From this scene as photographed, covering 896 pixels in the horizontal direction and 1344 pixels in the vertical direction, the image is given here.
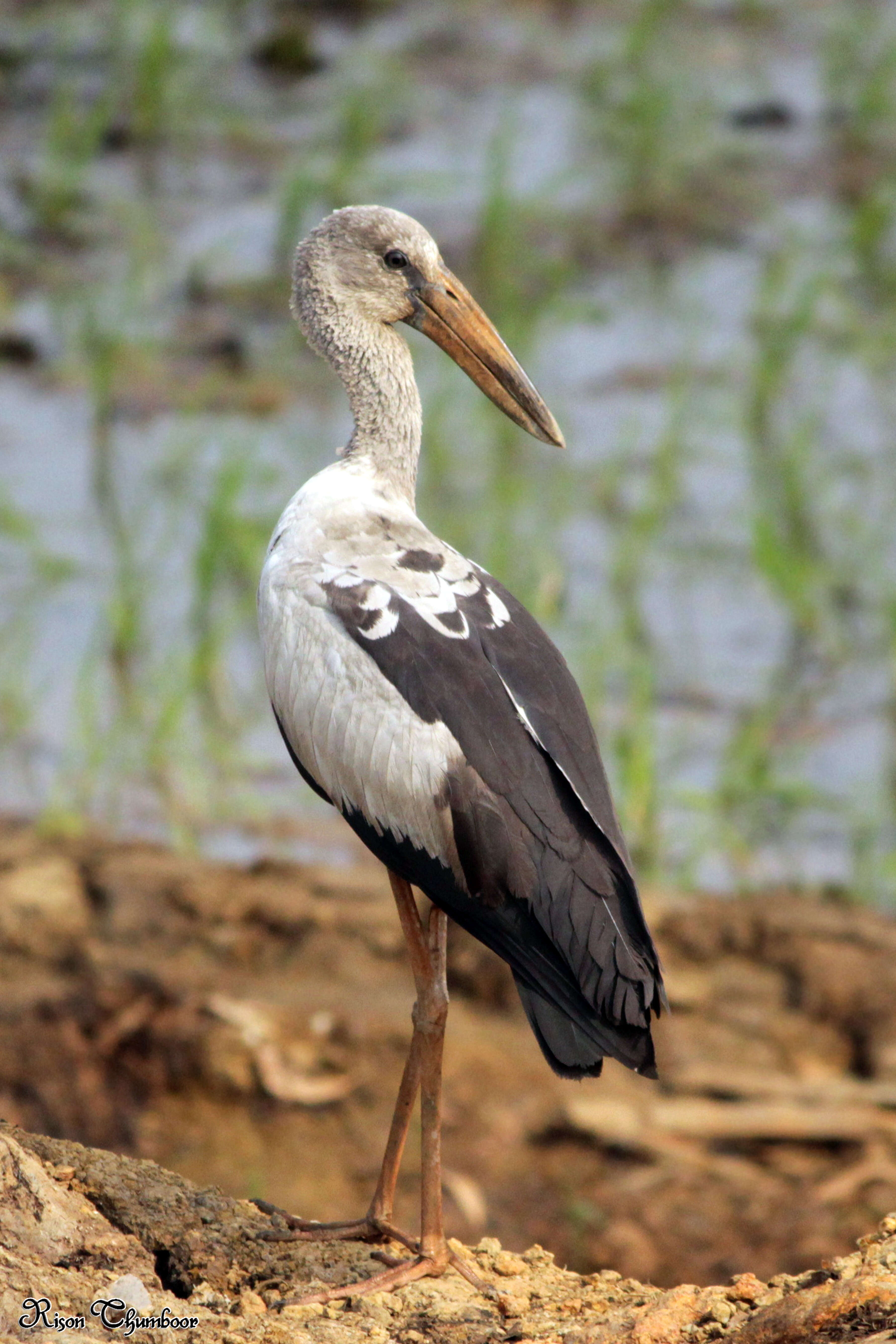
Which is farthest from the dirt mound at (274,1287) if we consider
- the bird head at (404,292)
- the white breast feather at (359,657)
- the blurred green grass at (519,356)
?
the blurred green grass at (519,356)

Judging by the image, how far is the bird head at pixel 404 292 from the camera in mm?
4934

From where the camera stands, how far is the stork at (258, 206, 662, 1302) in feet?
13.7

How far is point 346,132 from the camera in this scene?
479 inches

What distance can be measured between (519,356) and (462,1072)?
4.03 metres

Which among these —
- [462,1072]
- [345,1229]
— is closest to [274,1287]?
[345,1229]

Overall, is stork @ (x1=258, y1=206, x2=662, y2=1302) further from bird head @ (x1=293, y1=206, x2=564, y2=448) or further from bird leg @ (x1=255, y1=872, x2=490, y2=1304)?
bird head @ (x1=293, y1=206, x2=564, y2=448)

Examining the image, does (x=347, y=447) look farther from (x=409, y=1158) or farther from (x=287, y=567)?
(x=409, y=1158)

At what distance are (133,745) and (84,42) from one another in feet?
24.5

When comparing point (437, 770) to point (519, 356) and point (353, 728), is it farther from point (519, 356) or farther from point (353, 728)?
point (519, 356)

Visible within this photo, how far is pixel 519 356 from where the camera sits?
974 cm

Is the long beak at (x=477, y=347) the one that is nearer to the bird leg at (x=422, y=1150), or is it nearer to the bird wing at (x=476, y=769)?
the bird wing at (x=476, y=769)

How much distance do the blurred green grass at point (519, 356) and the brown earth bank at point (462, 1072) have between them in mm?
701
